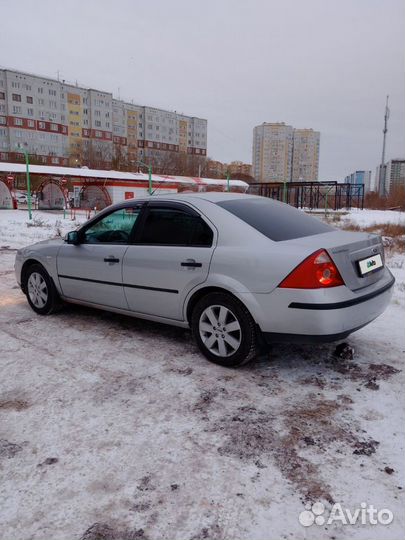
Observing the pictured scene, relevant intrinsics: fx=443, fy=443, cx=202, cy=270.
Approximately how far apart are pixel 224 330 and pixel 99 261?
1.73m

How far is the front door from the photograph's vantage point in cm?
462

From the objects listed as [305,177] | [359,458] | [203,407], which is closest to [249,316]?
[203,407]

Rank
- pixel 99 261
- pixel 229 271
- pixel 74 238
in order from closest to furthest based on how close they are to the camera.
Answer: pixel 229 271
pixel 99 261
pixel 74 238

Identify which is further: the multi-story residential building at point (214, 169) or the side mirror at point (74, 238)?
the multi-story residential building at point (214, 169)

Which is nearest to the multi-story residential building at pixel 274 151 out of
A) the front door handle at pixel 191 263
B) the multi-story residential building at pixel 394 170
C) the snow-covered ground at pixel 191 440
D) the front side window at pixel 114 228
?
the multi-story residential building at pixel 394 170

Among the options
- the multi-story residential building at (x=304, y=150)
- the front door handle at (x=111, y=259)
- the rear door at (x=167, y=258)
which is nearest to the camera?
the rear door at (x=167, y=258)

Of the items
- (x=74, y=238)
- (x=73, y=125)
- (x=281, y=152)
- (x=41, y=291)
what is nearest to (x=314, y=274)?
→ (x=74, y=238)

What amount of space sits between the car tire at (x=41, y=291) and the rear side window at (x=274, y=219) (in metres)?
2.50

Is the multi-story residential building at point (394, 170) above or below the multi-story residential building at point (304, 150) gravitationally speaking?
below

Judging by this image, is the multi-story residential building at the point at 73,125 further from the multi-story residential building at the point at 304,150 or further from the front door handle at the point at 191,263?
the front door handle at the point at 191,263

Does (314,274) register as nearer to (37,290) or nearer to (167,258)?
(167,258)

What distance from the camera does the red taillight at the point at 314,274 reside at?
11.0 ft

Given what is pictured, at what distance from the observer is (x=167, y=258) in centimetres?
415

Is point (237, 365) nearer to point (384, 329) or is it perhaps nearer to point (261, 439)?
point (261, 439)
